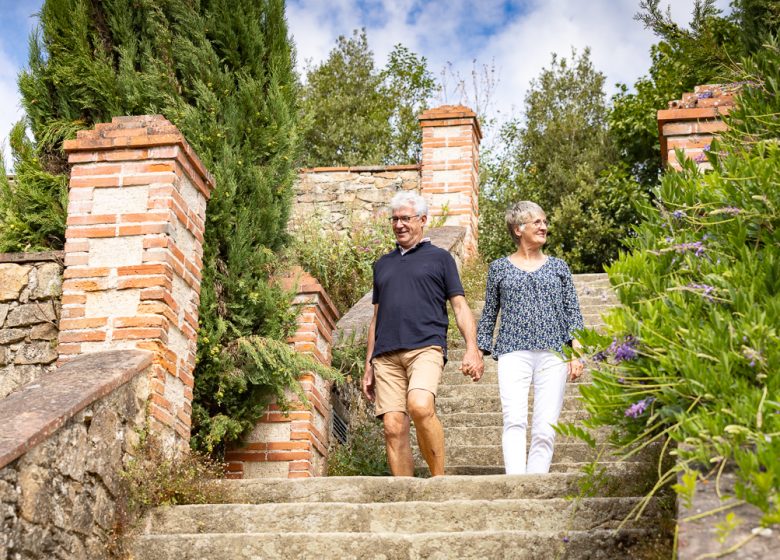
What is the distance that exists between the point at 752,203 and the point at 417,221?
2.52 meters

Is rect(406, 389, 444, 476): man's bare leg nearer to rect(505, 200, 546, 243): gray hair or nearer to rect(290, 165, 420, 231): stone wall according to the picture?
rect(505, 200, 546, 243): gray hair

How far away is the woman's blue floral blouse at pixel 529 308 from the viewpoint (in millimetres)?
6074

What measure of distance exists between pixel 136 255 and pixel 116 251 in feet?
0.40

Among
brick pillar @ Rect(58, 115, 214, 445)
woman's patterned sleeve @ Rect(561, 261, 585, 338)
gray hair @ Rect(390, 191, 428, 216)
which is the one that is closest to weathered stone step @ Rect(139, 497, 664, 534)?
brick pillar @ Rect(58, 115, 214, 445)

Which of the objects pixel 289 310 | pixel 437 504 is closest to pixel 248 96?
pixel 289 310

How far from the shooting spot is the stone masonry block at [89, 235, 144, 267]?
5.70m

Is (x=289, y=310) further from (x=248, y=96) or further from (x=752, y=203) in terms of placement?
(x=752, y=203)

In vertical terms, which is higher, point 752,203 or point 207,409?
point 752,203

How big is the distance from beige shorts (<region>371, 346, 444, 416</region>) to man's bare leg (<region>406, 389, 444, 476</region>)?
0.07 m

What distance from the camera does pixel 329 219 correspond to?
14.0 metres

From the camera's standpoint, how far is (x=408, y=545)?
4500 mm

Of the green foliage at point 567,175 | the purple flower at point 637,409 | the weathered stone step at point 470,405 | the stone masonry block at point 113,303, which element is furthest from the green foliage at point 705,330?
the green foliage at point 567,175

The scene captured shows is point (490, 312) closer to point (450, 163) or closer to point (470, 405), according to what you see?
→ point (470, 405)

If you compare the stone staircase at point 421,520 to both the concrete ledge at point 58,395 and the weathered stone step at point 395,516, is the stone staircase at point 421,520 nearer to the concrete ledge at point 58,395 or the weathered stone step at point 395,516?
the weathered stone step at point 395,516
